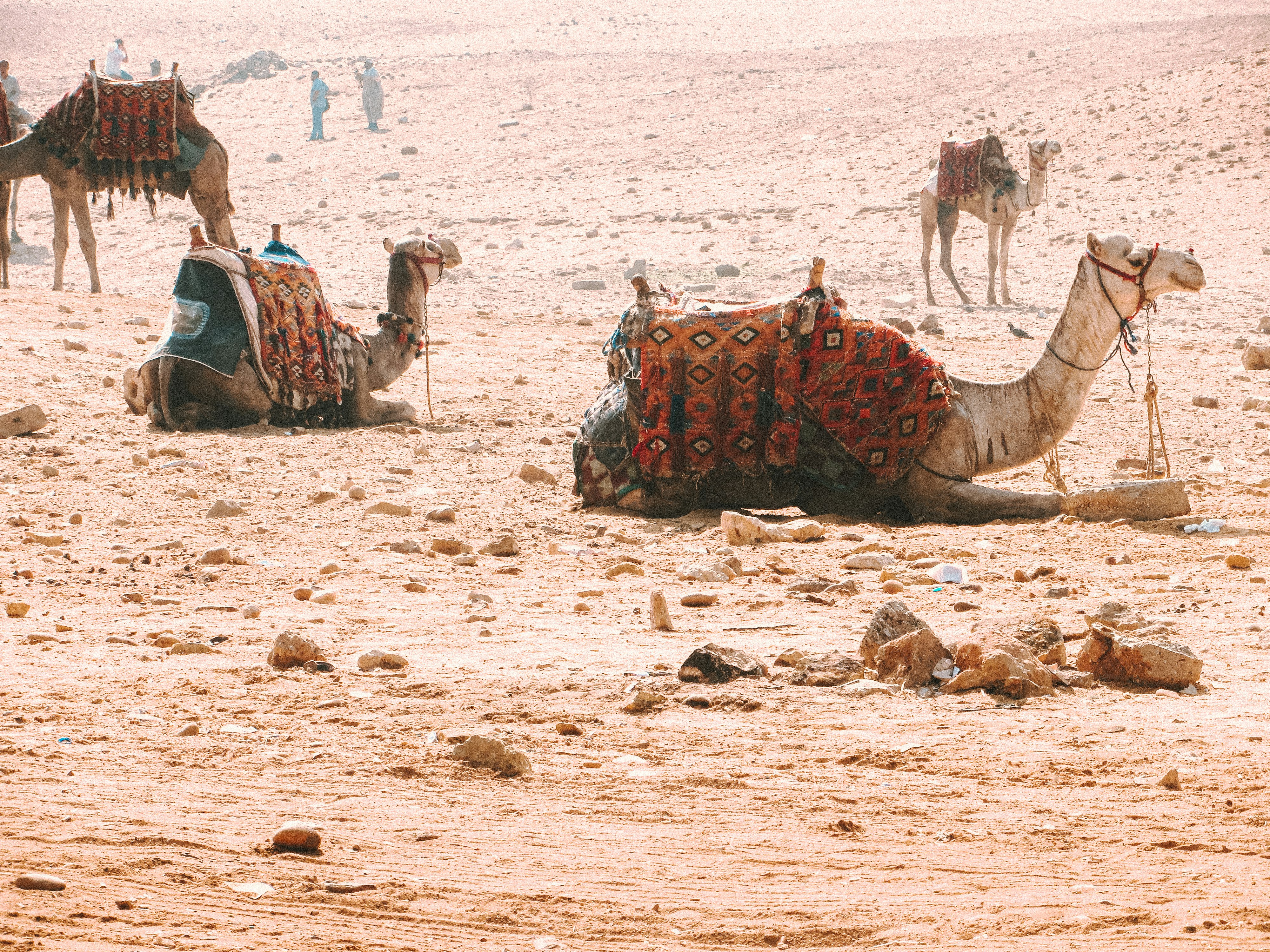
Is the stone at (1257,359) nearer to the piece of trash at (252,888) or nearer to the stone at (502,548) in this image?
the stone at (502,548)

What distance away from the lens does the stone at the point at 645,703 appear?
14.4 ft

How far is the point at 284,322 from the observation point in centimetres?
985

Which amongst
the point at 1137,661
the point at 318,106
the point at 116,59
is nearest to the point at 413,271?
the point at 1137,661

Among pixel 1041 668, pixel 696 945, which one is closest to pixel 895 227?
pixel 1041 668

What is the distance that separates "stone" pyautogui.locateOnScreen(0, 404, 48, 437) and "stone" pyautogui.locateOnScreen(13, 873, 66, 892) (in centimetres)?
688

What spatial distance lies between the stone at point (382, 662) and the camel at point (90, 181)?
487 inches

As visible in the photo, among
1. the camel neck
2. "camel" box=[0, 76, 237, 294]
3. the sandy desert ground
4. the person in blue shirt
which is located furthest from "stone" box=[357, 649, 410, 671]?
the person in blue shirt

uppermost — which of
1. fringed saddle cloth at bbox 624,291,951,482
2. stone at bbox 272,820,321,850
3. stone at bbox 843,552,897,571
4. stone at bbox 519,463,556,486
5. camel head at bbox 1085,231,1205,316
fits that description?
camel head at bbox 1085,231,1205,316

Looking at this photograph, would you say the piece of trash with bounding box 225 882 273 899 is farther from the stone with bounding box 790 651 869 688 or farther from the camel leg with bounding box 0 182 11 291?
the camel leg with bounding box 0 182 11 291

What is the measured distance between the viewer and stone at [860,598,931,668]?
4746 mm

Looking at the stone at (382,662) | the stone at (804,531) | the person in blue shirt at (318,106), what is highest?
the person in blue shirt at (318,106)

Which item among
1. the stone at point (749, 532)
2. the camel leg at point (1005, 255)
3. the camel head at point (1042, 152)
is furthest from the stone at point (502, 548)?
the camel head at point (1042, 152)

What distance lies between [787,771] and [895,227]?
67.7 ft

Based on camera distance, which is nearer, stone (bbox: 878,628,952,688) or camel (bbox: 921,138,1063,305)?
stone (bbox: 878,628,952,688)
